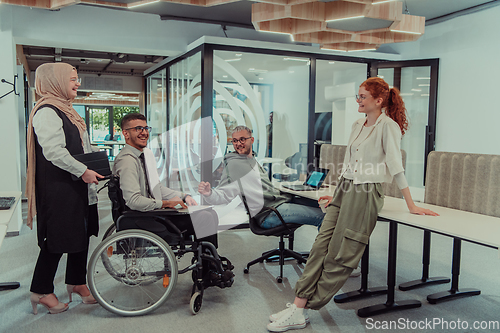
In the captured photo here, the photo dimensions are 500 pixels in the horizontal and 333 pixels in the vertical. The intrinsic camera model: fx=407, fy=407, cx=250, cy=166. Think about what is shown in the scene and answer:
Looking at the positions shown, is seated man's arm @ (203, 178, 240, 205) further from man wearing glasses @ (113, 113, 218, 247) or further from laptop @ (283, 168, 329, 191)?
laptop @ (283, 168, 329, 191)

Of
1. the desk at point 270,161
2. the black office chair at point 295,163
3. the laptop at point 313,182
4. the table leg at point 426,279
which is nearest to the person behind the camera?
the table leg at point 426,279

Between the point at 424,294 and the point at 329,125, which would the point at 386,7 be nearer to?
the point at 424,294

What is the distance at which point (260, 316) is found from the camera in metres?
2.76

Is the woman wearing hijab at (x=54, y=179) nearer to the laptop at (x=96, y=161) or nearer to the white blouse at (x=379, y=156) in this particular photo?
the laptop at (x=96, y=161)

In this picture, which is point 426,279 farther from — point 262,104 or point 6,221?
point 262,104

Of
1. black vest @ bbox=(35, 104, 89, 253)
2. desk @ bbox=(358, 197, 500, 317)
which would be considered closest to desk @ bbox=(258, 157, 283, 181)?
desk @ bbox=(358, 197, 500, 317)

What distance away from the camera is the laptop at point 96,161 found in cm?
267

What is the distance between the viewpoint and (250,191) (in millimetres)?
3252

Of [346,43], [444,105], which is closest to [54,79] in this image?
[346,43]

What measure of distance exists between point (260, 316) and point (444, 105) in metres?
4.95

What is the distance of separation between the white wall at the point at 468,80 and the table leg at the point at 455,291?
3.13m

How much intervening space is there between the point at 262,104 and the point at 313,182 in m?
2.34

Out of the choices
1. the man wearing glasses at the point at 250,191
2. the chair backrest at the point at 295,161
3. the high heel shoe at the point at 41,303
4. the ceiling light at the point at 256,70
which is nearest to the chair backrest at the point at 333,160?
the man wearing glasses at the point at 250,191

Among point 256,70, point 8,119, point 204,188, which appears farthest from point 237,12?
point 204,188
